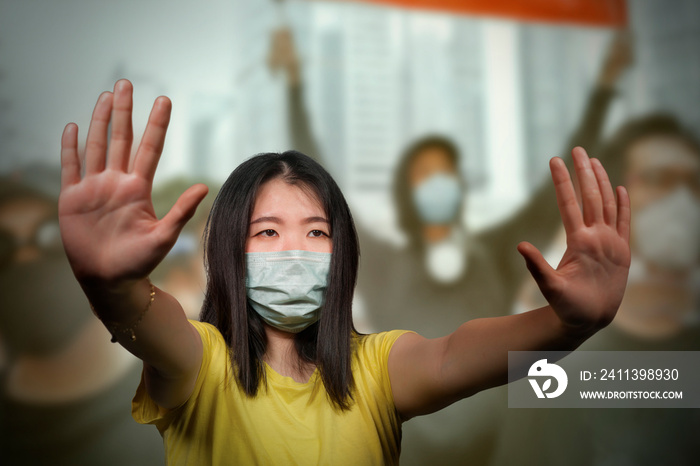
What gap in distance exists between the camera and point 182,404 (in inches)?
43.9

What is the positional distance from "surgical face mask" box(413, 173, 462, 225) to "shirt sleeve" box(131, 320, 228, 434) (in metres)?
2.15

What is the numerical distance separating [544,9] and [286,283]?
3061 mm

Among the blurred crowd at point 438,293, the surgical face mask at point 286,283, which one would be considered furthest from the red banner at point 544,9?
A: the surgical face mask at point 286,283

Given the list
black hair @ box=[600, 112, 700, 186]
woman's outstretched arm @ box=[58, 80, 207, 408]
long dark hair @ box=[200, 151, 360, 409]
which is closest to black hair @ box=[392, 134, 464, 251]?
black hair @ box=[600, 112, 700, 186]

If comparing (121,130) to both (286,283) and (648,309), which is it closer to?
(286,283)

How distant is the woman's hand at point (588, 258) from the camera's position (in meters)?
0.92

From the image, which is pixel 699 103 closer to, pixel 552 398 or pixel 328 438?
pixel 552 398

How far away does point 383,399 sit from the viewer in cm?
124

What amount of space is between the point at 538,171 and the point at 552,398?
133 centimetres

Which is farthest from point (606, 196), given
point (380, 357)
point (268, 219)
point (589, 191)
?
point (268, 219)

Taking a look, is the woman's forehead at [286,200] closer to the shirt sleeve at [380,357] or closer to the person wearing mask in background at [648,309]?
the shirt sleeve at [380,357]

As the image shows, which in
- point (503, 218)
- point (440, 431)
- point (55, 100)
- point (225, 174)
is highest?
point (55, 100)

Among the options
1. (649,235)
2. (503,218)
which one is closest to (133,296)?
(503,218)

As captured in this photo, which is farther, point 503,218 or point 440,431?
point 503,218
